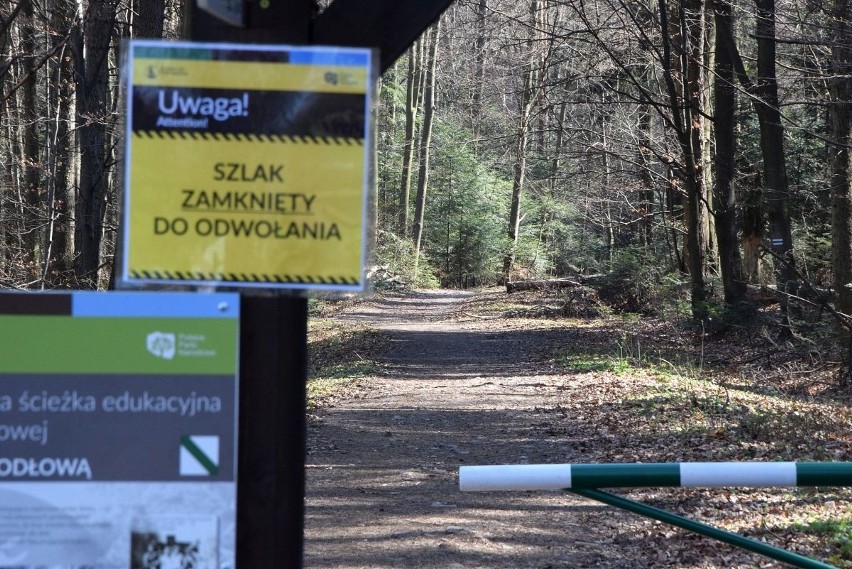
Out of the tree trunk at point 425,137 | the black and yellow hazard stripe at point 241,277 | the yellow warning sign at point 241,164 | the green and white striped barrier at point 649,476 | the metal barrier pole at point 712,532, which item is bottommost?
the metal barrier pole at point 712,532

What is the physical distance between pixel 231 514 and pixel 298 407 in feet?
1.05

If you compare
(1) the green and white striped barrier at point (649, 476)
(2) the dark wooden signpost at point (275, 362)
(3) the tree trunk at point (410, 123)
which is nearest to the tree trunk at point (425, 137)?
(3) the tree trunk at point (410, 123)

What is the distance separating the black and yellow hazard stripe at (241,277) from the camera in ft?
7.63

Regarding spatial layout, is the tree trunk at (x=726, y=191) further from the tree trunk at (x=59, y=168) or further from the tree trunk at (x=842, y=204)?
the tree trunk at (x=59, y=168)

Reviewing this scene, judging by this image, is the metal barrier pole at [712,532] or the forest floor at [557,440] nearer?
the metal barrier pole at [712,532]

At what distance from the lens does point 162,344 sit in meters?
2.31

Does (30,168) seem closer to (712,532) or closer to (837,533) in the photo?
(837,533)

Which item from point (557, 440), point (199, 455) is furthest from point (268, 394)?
point (557, 440)

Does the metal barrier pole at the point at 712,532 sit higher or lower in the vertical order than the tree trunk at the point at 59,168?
lower

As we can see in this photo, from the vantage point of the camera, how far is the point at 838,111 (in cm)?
1320

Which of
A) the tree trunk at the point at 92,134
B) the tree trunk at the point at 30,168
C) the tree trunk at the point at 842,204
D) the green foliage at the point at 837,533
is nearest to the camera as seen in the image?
the green foliage at the point at 837,533

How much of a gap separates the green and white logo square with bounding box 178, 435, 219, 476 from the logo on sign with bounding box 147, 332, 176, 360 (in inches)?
8.5

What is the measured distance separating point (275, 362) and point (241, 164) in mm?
522

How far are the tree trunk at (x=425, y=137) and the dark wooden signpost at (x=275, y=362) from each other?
38587 millimetres
